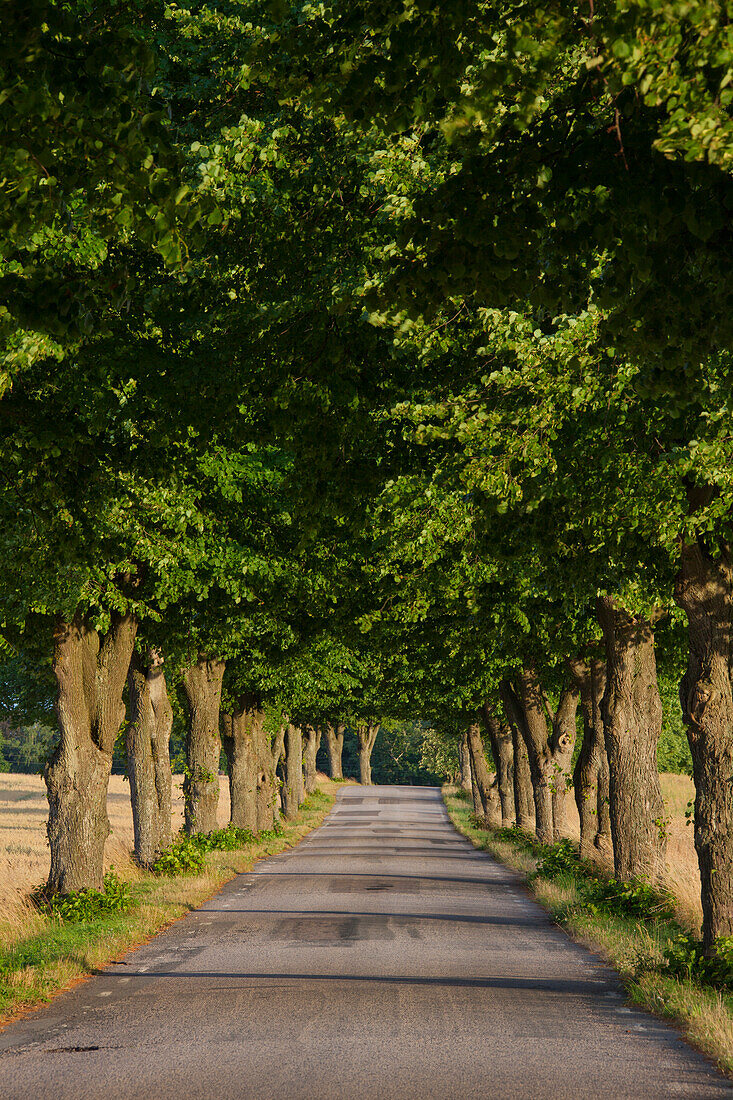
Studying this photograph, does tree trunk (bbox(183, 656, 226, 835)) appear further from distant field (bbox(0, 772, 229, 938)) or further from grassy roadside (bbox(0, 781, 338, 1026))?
grassy roadside (bbox(0, 781, 338, 1026))

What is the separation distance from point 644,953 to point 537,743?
17.7m

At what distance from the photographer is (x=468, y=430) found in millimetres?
11602

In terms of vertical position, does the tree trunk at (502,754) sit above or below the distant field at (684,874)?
above

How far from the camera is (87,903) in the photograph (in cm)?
1612

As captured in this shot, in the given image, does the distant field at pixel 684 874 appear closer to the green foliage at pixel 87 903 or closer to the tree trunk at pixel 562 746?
the tree trunk at pixel 562 746

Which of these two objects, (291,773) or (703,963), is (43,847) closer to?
(291,773)

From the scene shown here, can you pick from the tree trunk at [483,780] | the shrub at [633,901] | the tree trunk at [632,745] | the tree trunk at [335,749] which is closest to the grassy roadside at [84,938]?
the shrub at [633,901]

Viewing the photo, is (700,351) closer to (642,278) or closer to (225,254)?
(642,278)

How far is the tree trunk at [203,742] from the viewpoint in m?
27.2

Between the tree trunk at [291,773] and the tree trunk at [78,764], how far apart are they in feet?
113

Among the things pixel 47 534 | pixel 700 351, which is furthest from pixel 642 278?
pixel 47 534

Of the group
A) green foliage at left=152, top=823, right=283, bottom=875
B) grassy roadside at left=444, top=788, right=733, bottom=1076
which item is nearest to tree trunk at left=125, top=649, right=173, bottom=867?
green foliage at left=152, top=823, right=283, bottom=875

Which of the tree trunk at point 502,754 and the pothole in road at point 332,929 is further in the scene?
the tree trunk at point 502,754

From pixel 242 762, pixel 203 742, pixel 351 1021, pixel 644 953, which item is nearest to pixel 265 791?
pixel 242 762
